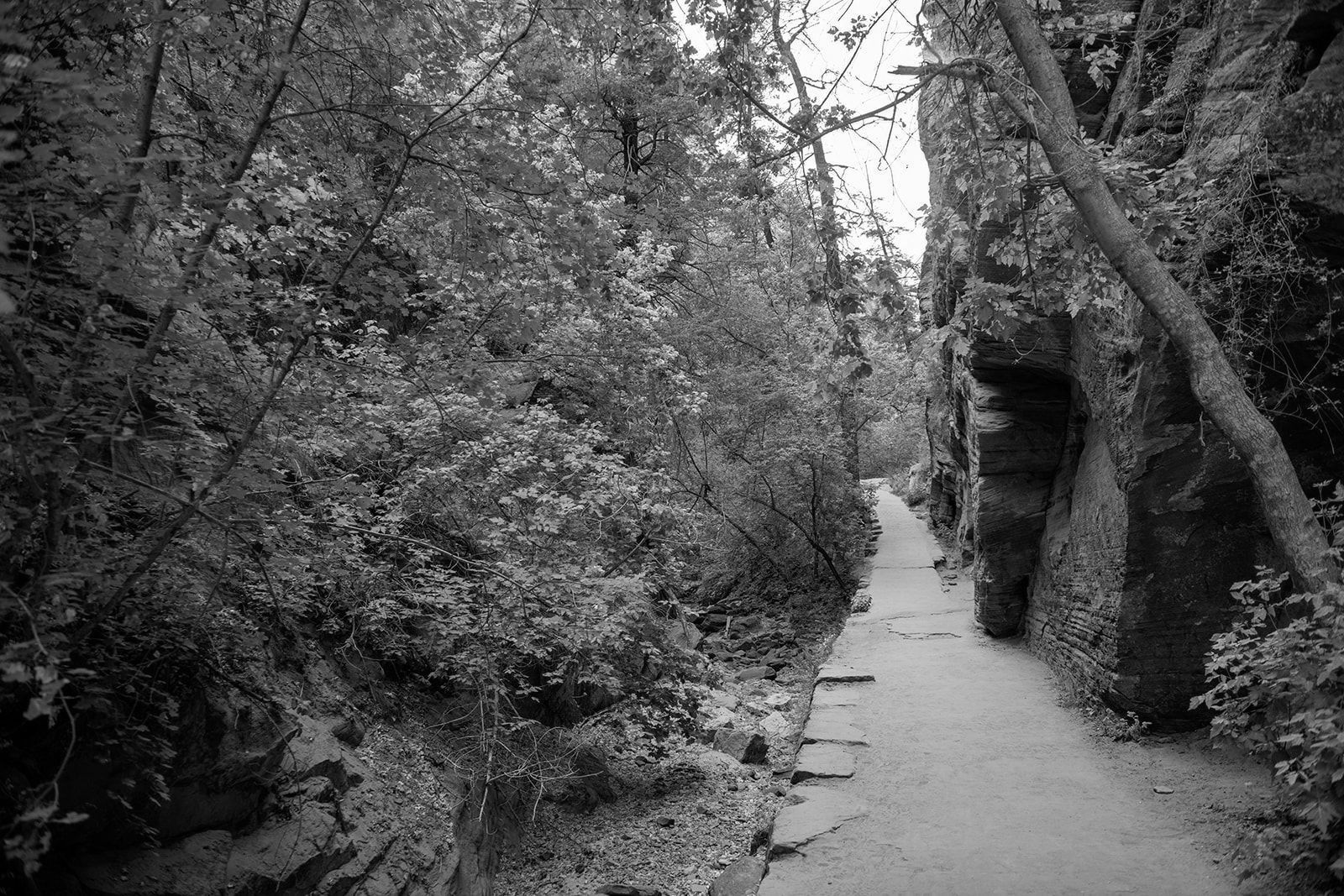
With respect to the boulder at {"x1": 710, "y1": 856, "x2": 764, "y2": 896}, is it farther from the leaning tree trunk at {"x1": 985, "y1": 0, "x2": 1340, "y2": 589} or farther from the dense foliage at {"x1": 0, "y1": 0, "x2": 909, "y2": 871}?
the leaning tree trunk at {"x1": 985, "y1": 0, "x2": 1340, "y2": 589}

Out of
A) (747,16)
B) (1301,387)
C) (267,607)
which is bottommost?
(267,607)

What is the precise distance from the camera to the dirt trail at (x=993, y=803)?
152 inches

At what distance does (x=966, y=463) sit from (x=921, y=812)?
240 inches

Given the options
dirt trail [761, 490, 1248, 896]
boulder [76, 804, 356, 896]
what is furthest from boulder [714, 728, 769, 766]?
boulder [76, 804, 356, 896]

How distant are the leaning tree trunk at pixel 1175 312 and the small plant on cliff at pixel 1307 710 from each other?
0.28 metres

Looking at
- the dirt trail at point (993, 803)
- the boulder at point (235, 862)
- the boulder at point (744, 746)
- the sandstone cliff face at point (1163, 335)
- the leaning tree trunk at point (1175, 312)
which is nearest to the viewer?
the boulder at point (235, 862)

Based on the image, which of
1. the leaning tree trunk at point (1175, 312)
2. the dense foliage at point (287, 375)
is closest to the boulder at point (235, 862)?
the dense foliage at point (287, 375)

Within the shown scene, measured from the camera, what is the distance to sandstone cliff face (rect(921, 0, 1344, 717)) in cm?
439

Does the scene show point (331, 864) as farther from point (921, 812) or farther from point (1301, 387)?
point (1301, 387)

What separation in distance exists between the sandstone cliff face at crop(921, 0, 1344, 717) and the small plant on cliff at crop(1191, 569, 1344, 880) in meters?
1.54

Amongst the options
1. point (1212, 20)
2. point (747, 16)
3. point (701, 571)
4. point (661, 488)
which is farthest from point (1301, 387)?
point (701, 571)

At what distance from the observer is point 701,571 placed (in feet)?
44.9

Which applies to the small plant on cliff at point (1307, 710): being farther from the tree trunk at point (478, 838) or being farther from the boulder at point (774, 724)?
the boulder at point (774, 724)

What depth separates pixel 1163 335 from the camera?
498 centimetres
